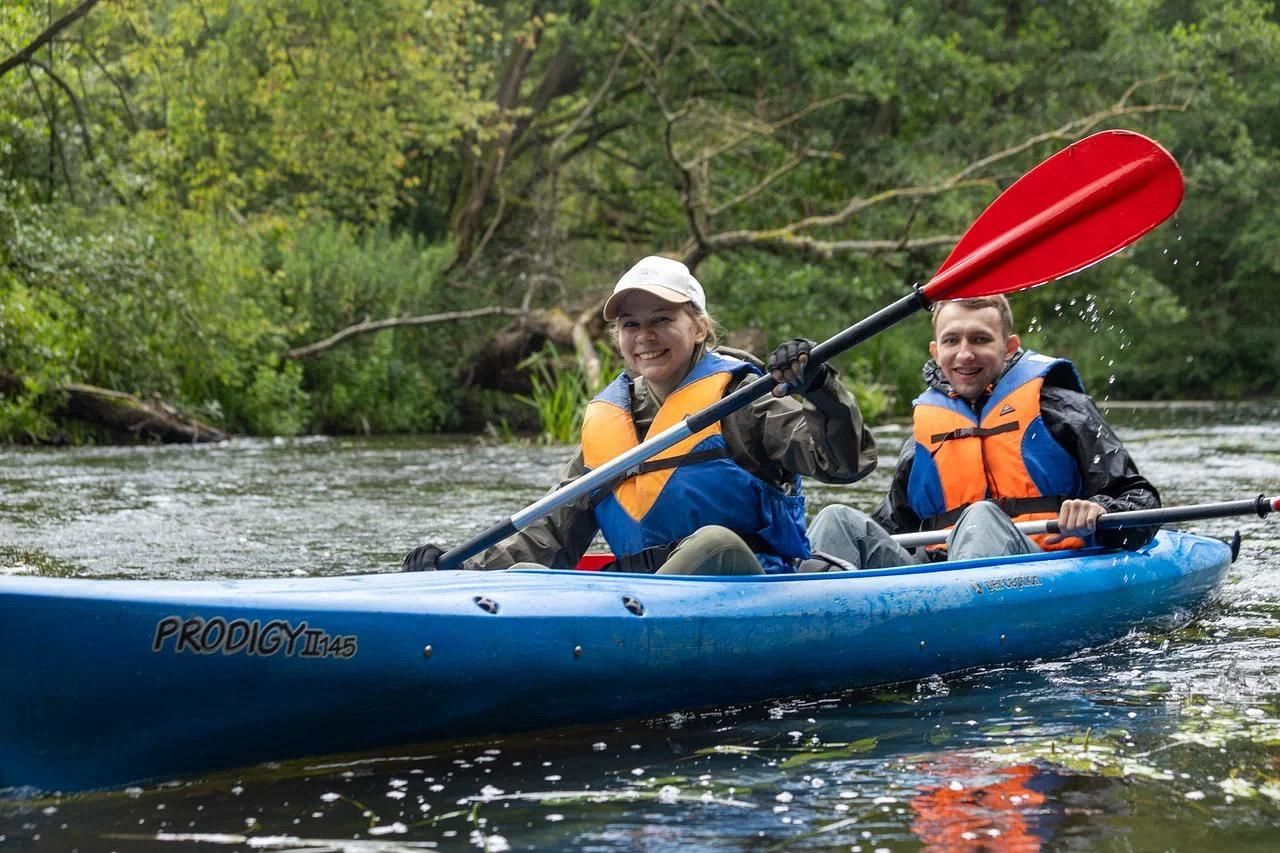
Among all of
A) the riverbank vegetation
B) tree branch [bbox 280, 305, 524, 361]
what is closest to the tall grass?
the riverbank vegetation

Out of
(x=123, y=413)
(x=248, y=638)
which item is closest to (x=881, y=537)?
(x=248, y=638)

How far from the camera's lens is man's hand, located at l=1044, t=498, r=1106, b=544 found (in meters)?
3.50

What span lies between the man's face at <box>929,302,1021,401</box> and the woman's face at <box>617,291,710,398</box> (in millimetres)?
861

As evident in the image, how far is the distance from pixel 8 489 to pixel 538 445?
4.22 metres

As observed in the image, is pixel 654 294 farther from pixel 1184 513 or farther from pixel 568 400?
pixel 568 400

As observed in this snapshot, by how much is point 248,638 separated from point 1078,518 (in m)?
2.05

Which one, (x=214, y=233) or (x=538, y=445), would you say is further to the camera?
(x=538, y=445)

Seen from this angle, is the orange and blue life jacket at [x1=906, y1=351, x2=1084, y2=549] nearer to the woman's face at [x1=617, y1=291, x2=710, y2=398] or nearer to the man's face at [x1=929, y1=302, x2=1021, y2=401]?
the man's face at [x1=929, y1=302, x2=1021, y2=401]

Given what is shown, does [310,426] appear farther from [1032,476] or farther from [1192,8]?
[1192,8]

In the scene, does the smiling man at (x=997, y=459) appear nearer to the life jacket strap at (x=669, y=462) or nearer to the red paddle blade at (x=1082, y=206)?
the red paddle blade at (x=1082, y=206)

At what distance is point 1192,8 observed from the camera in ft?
57.9

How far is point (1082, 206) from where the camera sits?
145 inches

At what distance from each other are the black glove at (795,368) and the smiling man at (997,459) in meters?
0.69

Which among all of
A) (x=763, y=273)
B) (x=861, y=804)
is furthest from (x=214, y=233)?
(x=861, y=804)
